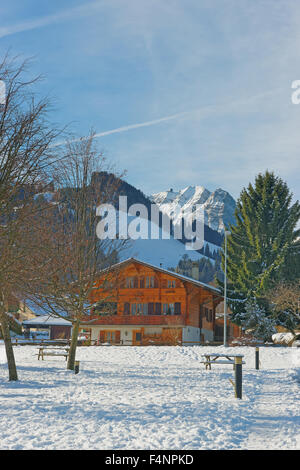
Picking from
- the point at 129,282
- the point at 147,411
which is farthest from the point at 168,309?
the point at 147,411

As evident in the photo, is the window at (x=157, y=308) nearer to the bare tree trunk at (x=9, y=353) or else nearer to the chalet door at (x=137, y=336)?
the chalet door at (x=137, y=336)

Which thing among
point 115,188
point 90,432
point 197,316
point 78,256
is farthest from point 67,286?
point 197,316

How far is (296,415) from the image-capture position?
34.6ft

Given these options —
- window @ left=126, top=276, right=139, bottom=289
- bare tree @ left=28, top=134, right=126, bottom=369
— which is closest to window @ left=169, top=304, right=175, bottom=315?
window @ left=126, top=276, right=139, bottom=289

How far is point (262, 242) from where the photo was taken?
1948 inches

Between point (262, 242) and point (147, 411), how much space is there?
1589 inches

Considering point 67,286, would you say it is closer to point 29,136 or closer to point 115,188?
point 115,188

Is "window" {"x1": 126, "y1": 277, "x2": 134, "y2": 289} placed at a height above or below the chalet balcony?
above

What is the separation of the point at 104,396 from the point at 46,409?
7.75 ft

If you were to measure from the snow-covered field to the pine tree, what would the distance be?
28.2 m

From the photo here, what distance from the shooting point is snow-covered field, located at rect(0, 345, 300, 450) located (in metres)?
7.82

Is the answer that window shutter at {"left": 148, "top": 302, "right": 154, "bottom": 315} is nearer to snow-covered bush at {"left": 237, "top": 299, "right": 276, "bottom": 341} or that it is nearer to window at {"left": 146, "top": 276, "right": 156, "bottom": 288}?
window at {"left": 146, "top": 276, "right": 156, "bottom": 288}

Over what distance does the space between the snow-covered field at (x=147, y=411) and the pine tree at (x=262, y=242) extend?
28.2 metres

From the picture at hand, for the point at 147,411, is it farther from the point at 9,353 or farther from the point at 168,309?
the point at 168,309
